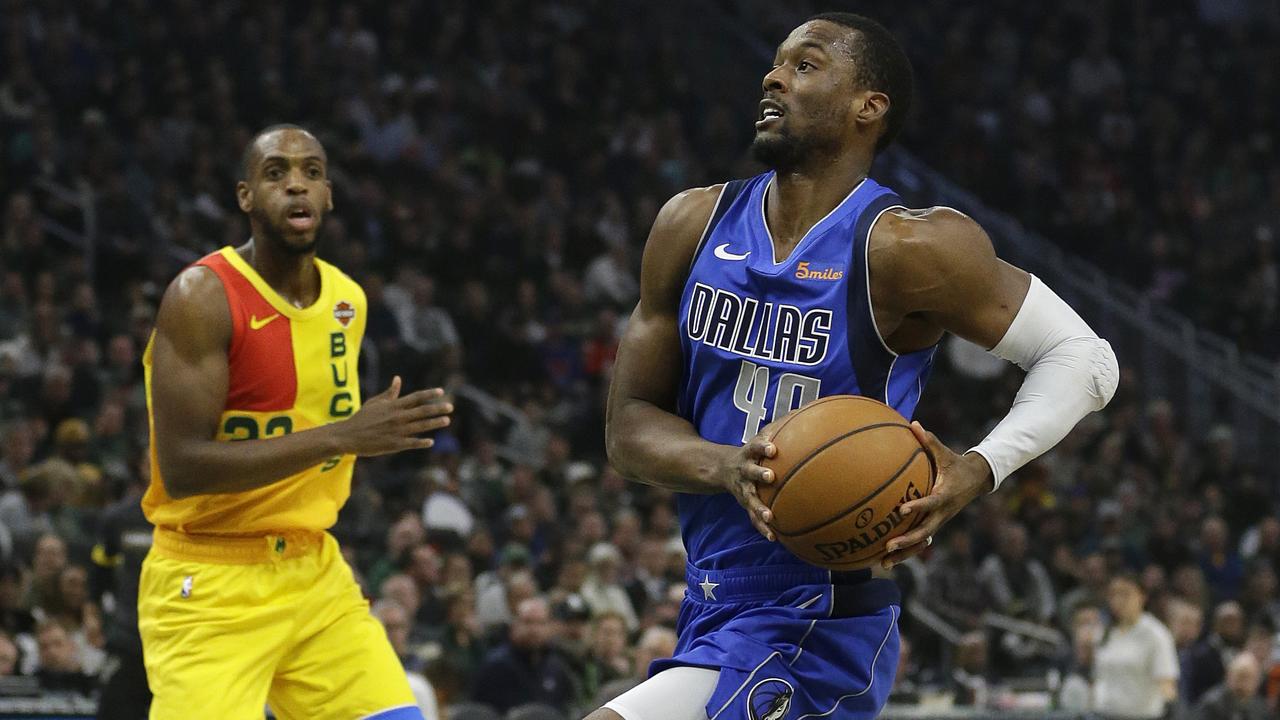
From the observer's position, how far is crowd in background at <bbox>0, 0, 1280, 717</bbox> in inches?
434

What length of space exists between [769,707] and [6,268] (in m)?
10.2

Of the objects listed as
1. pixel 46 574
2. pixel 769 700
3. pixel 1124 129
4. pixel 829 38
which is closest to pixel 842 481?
Answer: pixel 769 700

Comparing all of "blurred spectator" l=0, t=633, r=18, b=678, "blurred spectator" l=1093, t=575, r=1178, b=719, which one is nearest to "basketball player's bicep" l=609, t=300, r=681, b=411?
"blurred spectator" l=0, t=633, r=18, b=678

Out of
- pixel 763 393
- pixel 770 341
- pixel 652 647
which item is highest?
pixel 770 341

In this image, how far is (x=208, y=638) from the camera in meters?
5.04

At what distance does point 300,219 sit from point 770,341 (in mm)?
1933

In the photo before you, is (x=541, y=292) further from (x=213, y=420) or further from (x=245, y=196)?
(x=213, y=420)

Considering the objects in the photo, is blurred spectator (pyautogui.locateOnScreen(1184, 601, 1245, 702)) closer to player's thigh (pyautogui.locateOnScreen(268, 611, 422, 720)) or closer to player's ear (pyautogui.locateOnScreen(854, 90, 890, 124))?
player's thigh (pyautogui.locateOnScreen(268, 611, 422, 720))

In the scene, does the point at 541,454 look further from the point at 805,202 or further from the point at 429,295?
the point at 805,202

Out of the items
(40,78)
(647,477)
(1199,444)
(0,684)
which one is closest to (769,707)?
(647,477)

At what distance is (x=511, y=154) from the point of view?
55.4ft

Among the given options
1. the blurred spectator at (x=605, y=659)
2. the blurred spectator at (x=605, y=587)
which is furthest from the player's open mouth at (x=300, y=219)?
the blurred spectator at (x=605, y=587)

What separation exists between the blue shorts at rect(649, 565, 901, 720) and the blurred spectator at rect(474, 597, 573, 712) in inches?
245

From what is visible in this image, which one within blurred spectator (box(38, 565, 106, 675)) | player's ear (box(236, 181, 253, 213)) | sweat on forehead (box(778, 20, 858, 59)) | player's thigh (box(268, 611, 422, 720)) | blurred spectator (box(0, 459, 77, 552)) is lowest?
blurred spectator (box(38, 565, 106, 675))
